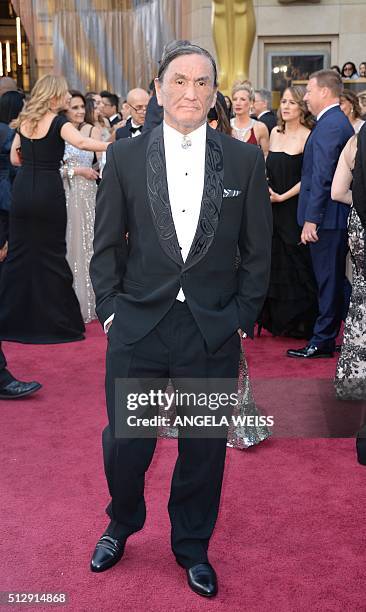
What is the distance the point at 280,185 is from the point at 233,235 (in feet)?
12.0

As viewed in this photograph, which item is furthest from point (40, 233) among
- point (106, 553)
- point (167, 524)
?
point (106, 553)

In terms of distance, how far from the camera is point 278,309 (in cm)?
622

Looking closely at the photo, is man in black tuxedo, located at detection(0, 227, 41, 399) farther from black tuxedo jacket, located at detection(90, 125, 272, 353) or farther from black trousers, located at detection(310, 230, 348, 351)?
black tuxedo jacket, located at detection(90, 125, 272, 353)

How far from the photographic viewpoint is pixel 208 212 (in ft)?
8.20

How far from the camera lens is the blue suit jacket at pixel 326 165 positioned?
17.1 feet

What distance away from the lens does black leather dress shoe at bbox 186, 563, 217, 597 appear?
268 centimetres

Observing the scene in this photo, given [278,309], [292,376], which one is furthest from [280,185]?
[292,376]

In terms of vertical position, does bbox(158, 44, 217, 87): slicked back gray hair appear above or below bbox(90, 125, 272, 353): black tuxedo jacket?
above

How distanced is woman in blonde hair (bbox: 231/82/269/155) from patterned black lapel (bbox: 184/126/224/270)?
4303 mm

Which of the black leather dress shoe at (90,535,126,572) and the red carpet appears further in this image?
the black leather dress shoe at (90,535,126,572)

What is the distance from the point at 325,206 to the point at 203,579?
3136 millimetres

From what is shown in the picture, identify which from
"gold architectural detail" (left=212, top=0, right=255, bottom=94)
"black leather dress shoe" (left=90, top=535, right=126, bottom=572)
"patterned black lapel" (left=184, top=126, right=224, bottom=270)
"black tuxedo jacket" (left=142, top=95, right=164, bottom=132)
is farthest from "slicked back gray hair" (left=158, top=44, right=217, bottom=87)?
"gold architectural detail" (left=212, top=0, right=255, bottom=94)

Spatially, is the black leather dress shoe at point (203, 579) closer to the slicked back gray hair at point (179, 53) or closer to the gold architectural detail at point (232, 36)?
the slicked back gray hair at point (179, 53)

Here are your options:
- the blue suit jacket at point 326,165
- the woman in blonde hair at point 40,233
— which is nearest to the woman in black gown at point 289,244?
the blue suit jacket at point 326,165
